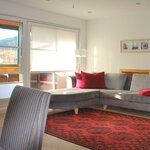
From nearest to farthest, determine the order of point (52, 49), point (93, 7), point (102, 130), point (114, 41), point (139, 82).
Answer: point (102, 130) < point (139, 82) < point (93, 7) < point (52, 49) < point (114, 41)

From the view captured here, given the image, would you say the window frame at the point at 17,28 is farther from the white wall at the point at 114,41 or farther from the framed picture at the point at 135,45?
the framed picture at the point at 135,45

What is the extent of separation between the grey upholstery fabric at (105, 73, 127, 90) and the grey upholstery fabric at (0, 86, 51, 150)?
4215mm

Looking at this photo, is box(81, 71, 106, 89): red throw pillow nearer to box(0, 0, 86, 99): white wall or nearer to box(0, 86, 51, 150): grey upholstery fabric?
box(0, 0, 86, 99): white wall

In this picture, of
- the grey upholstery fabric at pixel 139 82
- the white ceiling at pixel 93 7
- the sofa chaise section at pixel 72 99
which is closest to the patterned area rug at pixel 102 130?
the sofa chaise section at pixel 72 99

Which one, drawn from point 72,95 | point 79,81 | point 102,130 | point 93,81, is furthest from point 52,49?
point 102,130

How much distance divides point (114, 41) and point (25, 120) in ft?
17.5

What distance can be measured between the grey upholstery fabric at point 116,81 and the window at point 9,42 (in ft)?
7.44

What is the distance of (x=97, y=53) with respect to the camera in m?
6.75

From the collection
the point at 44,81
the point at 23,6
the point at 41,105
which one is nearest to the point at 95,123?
the point at 44,81

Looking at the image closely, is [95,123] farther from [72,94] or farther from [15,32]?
[15,32]

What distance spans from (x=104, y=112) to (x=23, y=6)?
3.07m

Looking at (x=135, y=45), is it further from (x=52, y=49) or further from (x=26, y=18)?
(x=26, y=18)

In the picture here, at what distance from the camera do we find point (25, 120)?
4.56 feet

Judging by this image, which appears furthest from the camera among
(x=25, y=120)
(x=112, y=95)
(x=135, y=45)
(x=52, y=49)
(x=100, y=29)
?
(x=100, y=29)
